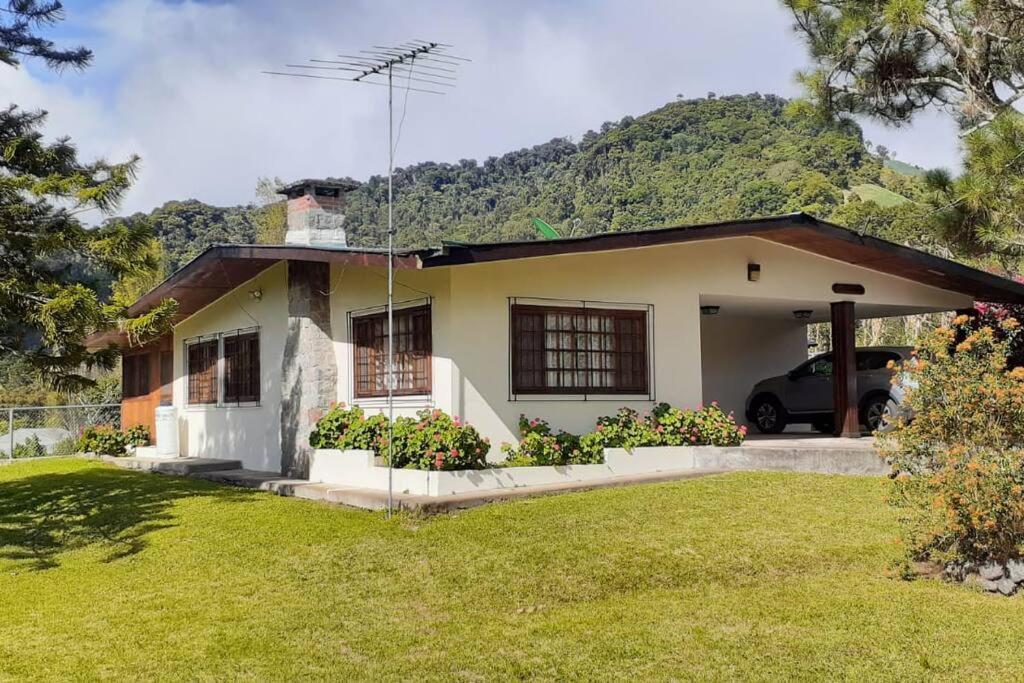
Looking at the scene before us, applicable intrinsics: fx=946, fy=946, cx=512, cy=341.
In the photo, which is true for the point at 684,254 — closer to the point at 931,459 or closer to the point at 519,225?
the point at 931,459

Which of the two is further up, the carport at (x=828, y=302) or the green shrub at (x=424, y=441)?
the carport at (x=828, y=302)

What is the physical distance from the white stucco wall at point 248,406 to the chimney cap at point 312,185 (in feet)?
3.81

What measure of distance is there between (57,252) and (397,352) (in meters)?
4.30

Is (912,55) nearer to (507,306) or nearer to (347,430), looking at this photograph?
(507,306)

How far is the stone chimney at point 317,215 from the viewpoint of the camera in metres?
13.7

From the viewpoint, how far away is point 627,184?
49562 millimetres

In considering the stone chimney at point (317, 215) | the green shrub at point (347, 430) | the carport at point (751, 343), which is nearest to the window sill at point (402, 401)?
the green shrub at point (347, 430)

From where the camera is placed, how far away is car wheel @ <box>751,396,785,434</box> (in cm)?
1695

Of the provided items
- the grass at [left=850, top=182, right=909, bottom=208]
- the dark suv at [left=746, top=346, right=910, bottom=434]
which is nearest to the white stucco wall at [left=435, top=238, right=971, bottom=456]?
the dark suv at [left=746, top=346, right=910, bottom=434]

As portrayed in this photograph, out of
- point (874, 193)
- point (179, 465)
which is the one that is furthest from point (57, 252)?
point (874, 193)

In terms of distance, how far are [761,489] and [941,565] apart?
3.05 metres

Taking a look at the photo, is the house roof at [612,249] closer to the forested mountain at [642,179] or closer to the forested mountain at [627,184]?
the forested mountain at [627,184]

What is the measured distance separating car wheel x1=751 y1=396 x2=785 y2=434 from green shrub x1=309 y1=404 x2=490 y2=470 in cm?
764

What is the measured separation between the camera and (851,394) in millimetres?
14719
